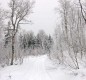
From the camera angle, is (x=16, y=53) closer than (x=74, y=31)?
No

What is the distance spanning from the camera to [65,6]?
23.3 m

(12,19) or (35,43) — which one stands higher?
(12,19)

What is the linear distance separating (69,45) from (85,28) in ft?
47.5

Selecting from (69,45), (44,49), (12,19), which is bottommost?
(44,49)

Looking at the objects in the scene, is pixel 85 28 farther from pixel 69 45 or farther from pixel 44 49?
pixel 44 49

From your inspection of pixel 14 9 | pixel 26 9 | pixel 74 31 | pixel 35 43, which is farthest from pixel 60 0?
pixel 35 43

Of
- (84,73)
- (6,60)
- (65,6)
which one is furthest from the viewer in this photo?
(65,6)

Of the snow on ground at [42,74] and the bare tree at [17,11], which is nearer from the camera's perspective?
the snow on ground at [42,74]

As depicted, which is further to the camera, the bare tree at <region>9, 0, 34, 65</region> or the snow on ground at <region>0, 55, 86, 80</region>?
the bare tree at <region>9, 0, 34, 65</region>

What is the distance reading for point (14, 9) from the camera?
19.0 m

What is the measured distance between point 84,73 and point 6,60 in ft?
47.4

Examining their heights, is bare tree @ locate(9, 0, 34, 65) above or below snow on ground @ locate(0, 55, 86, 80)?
above

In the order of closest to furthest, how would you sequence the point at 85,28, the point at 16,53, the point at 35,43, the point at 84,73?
1. the point at 84,73
2. the point at 85,28
3. the point at 16,53
4. the point at 35,43

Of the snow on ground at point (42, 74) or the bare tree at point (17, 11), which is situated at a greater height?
the bare tree at point (17, 11)
